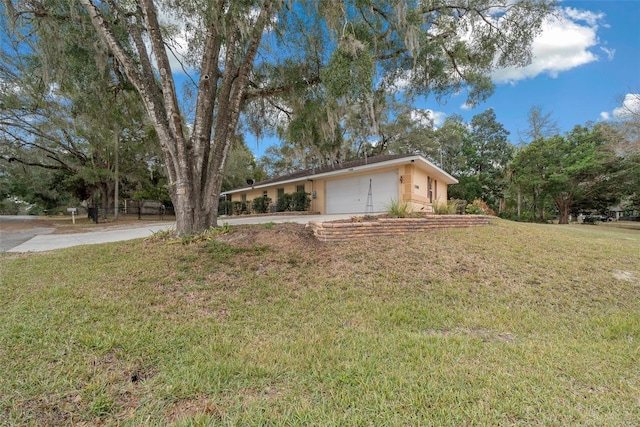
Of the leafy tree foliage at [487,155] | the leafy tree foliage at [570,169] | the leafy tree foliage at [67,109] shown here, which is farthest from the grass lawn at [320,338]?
the leafy tree foliage at [487,155]

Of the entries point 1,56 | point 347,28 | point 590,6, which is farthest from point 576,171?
point 1,56

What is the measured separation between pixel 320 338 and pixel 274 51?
6.66m

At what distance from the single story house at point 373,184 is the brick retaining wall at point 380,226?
179 inches

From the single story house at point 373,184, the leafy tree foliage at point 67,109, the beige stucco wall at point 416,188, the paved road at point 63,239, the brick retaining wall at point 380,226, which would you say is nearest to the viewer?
the brick retaining wall at point 380,226

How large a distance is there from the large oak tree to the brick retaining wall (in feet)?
8.17

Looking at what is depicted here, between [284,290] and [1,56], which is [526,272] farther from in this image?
[1,56]

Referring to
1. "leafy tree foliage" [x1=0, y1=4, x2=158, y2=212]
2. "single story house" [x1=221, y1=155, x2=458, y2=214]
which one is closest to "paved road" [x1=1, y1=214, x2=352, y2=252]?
"leafy tree foliage" [x1=0, y1=4, x2=158, y2=212]

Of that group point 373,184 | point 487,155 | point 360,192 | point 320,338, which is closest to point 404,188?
point 373,184

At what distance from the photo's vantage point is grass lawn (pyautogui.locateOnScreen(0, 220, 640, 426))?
69.1 inches

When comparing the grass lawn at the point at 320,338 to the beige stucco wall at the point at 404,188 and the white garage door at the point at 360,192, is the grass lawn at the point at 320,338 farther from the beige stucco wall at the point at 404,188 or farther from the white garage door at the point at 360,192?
the white garage door at the point at 360,192

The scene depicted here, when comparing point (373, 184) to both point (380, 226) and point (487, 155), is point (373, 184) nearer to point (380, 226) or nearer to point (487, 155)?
point (380, 226)

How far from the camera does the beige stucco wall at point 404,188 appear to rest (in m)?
13.0

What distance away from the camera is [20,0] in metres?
5.41

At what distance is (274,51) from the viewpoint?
671cm
